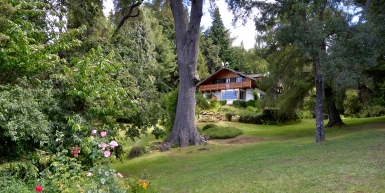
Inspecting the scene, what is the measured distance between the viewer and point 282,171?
332 inches

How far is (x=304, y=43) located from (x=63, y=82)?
959 cm

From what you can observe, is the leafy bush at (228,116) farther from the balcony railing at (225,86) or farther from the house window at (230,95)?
the house window at (230,95)

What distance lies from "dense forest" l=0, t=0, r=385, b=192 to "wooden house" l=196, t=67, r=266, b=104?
68.9 ft

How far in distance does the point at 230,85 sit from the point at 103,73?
39245 mm

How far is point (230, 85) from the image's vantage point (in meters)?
45.5

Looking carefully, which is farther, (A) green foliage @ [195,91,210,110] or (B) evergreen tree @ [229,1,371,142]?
(A) green foliage @ [195,91,210,110]

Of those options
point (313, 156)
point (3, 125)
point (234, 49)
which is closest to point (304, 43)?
point (313, 156)

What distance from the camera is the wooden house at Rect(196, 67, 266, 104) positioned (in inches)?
1763

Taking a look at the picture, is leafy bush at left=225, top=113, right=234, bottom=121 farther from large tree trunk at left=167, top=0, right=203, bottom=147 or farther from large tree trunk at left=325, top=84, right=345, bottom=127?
large tree trunk at left=167, top=0, right=203, bottom=147

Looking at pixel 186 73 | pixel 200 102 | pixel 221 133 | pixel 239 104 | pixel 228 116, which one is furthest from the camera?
pixel 239 104

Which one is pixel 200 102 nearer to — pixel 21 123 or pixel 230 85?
pixel 230 85

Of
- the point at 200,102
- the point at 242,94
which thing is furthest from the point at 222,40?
the point at 200,102

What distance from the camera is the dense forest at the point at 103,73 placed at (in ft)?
19.9

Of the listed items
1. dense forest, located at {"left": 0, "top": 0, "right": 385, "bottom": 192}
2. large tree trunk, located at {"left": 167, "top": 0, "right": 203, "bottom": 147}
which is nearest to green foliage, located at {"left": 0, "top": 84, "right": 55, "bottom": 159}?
dense forest, located at {"left": 0, "top": 0, "right": 385, "bottom": 192}
